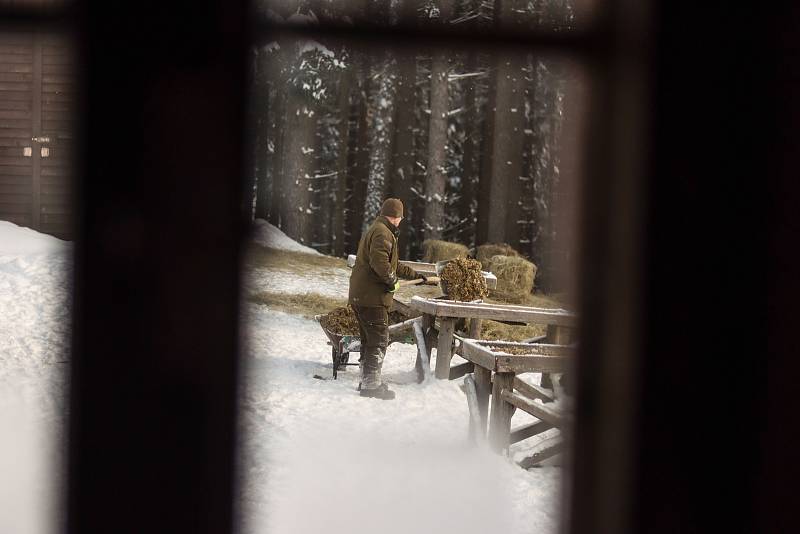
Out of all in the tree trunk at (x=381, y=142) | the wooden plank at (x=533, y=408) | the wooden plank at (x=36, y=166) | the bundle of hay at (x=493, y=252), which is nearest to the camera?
the wooden plank at (x=533, y=408)

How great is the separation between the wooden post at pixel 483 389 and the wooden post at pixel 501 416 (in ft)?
0.59

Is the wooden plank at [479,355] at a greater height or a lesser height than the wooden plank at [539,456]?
greater

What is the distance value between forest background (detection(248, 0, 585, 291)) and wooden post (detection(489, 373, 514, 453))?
9.77 metres

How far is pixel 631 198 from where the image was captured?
0.94 m

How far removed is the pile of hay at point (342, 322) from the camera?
25.0 ft

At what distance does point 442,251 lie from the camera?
47.3 feet

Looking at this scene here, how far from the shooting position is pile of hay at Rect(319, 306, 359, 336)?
7.63m

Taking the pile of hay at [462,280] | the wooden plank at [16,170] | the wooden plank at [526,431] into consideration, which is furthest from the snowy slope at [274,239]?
the wooden plank at [526,431]

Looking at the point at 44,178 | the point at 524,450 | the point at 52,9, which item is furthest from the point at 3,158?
the point at 52,9

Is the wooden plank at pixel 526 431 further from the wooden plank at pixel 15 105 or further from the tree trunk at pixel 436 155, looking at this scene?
the wooden plank at pixel 15 105

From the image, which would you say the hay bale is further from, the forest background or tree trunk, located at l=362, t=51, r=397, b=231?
tree trunk, located at l=362, t=51, r=397, b=231

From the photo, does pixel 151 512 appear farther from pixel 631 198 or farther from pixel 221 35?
pixel 631 198

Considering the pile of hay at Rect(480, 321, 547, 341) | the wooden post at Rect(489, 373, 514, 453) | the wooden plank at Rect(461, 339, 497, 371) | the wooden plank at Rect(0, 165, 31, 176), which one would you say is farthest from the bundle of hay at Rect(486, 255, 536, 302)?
the wooden plank at Rect(0, 165, 31, 176)

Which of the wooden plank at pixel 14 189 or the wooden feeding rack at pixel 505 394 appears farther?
the wooden plank at pixel 14 189
